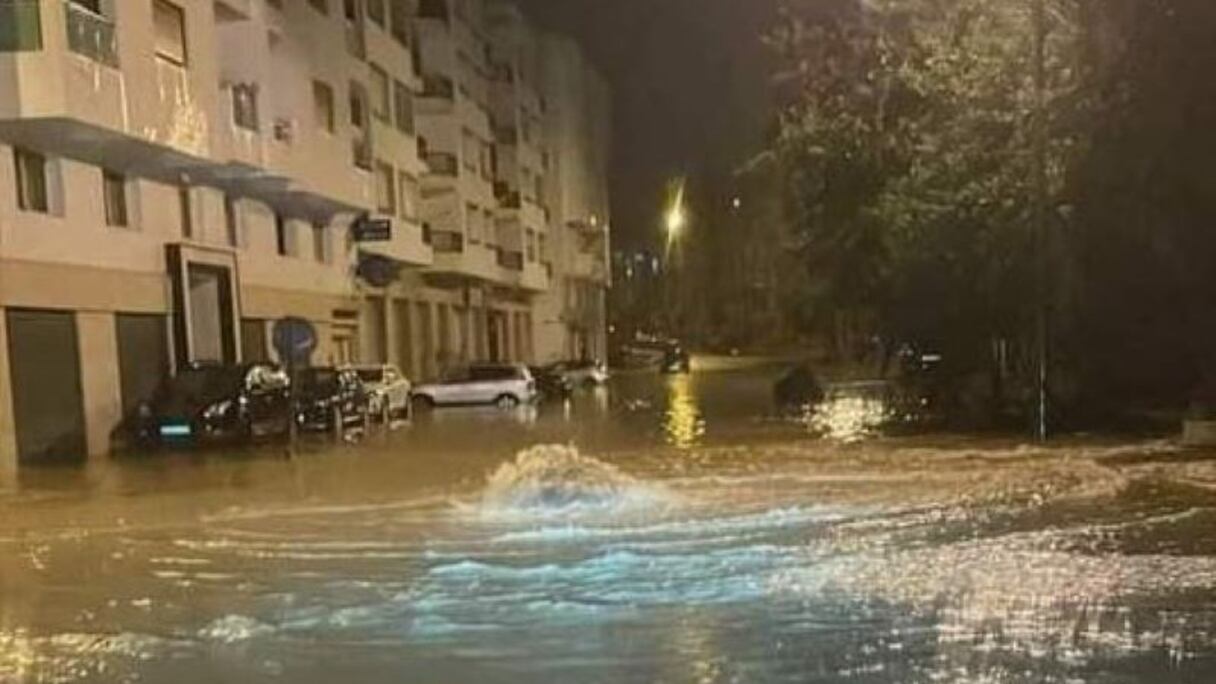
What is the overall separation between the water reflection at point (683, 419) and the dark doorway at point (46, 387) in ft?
35.7

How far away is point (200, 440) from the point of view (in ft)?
97.3

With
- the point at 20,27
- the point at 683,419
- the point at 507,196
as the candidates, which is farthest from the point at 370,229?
the point at 507,196

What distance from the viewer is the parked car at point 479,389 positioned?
48.3m

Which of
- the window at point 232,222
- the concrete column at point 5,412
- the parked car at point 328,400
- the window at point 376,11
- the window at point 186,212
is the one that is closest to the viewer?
the concrete column at point 5,412

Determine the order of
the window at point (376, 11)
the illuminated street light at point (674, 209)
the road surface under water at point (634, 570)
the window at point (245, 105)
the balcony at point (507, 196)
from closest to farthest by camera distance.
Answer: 1. the road surface under water at point (634, 570)
2. the window at point (245, 105)
3. the window at point (376, 11)
4. the balcony at point (507, 196)
5. the illuminated street light at point (674, 209)

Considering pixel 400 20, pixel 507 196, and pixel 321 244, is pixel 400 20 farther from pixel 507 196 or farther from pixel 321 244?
pixel 507 196

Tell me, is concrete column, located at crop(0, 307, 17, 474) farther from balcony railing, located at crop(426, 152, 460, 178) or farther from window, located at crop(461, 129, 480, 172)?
window, located at crop(461, 129, 480, 172)

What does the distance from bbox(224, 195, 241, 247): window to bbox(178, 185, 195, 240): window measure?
195 centimetres

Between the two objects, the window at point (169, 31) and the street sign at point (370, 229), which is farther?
the street sign at point (370, 229)

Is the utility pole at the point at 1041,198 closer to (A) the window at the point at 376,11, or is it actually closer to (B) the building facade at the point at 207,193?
(B) the building facade at the point at 207,193

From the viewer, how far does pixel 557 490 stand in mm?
17922

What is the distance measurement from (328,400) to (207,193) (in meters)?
5.52

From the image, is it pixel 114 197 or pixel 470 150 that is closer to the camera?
pixel 114 197

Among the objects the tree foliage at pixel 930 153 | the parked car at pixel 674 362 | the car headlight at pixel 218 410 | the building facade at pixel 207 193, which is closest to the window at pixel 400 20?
the building facade at pixel 207 193
